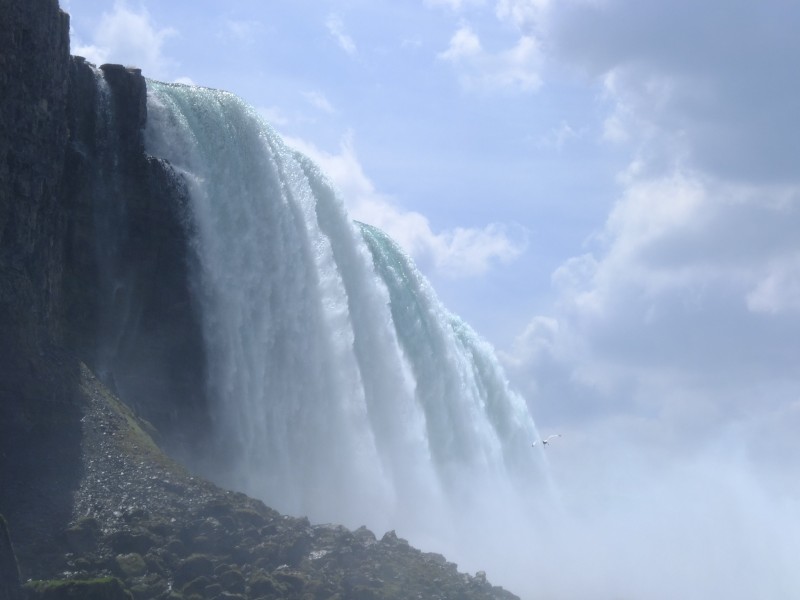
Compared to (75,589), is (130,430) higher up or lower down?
higher up

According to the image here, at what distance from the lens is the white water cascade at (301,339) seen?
43969mm

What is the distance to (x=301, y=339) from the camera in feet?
157

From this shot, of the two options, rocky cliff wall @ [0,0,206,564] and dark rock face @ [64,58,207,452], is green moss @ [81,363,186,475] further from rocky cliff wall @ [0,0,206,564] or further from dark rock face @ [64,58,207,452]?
dark rock face @ [64,58,207,452]

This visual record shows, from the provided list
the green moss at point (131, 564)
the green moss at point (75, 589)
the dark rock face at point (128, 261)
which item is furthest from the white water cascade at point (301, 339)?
the green moss at point (75, 589)

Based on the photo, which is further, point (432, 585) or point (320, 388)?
point (320, 388)

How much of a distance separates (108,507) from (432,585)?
10907 millimetres

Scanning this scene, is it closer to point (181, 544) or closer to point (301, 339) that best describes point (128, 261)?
point (301, 339)

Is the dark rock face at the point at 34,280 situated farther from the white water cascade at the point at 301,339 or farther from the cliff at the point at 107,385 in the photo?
the white water cascade at the point at 301,339

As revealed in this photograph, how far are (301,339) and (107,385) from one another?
428 inches

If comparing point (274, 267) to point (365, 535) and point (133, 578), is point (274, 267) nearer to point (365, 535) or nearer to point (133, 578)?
point (365, 535)

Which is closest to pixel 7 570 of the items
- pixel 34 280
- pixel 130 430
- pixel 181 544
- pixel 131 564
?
pixel 131 564

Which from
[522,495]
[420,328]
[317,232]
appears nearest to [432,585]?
[317,232]

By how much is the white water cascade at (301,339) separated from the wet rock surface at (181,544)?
7.76 metres

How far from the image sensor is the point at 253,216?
4650 cm
